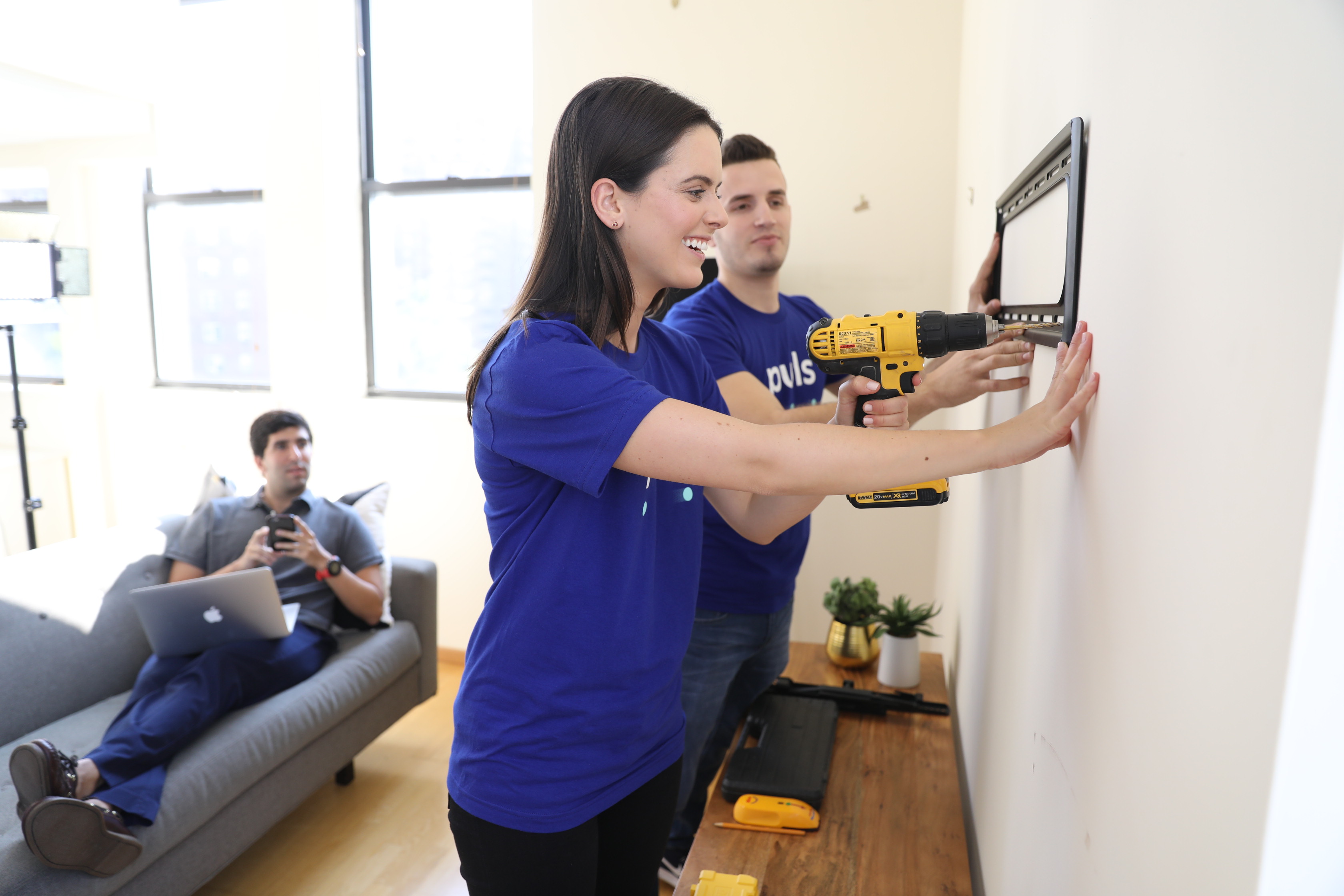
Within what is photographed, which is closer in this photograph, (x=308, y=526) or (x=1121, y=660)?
(x=1121, y=660)

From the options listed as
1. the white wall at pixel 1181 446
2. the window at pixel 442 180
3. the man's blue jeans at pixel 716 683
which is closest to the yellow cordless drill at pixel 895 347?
the white wall at pixel 1181 446

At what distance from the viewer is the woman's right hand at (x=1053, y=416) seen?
2.61 feet

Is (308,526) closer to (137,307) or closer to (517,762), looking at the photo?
(517,762)

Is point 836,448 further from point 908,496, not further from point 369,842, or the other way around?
point 369,842

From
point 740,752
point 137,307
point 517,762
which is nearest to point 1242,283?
point 517,762

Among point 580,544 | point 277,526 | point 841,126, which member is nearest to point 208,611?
point 277,526

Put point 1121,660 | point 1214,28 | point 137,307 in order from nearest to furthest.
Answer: point 1214,28 < point 1121,660 < point 137,307

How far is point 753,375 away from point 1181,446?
4.16 feet

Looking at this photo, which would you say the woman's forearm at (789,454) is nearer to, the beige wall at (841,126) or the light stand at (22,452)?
the beige wall at (841,126)

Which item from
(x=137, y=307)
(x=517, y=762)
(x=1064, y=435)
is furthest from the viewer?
(x=137, y=307)

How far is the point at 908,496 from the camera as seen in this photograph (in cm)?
105

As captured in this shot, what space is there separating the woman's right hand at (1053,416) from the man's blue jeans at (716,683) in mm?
1062

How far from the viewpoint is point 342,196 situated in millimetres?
3723

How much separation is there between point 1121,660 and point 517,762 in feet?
2.45
